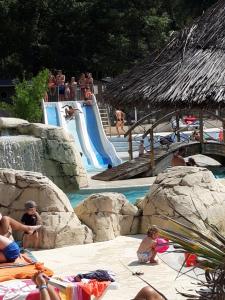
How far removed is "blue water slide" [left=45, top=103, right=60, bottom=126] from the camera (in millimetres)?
24344

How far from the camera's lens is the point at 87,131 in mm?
23906

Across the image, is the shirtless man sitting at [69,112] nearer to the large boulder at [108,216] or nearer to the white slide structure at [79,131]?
the white slide structure at [79,131]

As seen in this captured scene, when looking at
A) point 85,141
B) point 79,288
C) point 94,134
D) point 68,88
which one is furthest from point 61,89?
point 79,288

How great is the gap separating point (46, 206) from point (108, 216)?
85cm

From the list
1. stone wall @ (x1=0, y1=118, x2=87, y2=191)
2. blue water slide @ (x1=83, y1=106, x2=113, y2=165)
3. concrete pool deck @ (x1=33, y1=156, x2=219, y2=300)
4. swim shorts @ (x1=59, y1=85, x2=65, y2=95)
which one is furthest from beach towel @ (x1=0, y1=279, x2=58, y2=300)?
swim shorts @ (x1=59, y1=85, x2=65, y2=95)

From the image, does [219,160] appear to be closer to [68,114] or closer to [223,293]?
[68,114]

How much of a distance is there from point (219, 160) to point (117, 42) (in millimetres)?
15657

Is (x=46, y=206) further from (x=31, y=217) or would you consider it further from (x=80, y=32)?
(x=80, y=32)

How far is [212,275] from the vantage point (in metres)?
3.62

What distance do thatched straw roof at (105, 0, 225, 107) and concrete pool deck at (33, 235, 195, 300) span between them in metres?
3.82

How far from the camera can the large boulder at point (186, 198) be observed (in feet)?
32.9

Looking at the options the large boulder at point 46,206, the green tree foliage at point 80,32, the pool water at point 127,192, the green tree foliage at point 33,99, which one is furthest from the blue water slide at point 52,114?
the large boulder at point 46,206

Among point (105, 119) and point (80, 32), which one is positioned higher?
point (80, 32)

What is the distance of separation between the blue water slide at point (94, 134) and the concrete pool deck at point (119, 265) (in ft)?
38.2
